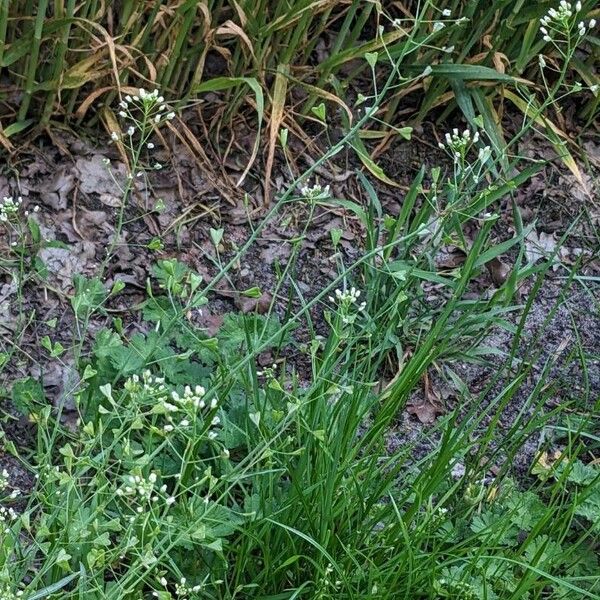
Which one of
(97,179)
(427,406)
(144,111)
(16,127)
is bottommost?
(427,406)

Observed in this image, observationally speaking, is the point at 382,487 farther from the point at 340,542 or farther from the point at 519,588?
the point at 519,588

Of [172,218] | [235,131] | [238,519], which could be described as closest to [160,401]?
[238,519]

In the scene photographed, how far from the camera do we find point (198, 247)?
311 cm

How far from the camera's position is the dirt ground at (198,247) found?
2887 millimetres

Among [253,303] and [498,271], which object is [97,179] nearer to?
[253,303]

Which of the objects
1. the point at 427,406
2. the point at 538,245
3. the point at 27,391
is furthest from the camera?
the point at 538,245

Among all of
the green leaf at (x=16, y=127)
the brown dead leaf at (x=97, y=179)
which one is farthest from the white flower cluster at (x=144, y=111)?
the green leaf at (x=16, y=127)

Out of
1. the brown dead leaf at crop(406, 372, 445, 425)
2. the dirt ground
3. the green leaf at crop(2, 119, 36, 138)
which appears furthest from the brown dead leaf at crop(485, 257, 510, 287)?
the green leaf at crop(2, 119, 36, 138)

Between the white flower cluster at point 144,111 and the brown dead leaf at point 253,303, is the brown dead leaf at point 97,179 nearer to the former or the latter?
the white flower cluster at point 144,111

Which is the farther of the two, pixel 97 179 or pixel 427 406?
pixel 97 179

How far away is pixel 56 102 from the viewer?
3.10 metres

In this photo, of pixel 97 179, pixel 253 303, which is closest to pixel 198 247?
pixel 253 303

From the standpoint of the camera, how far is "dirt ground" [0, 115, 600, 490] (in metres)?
2.89

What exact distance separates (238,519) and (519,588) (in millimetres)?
624
